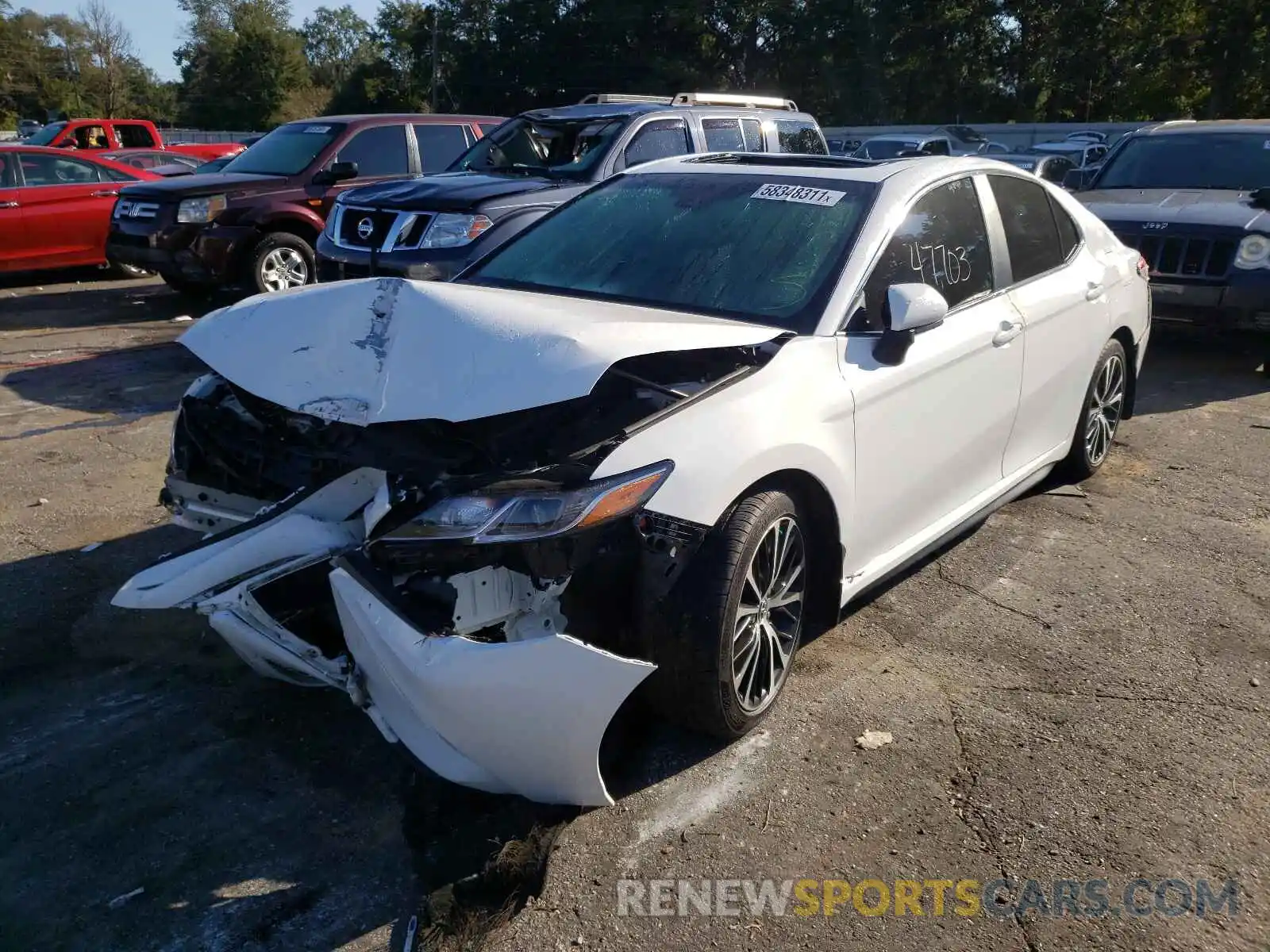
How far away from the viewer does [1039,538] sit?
507 cm

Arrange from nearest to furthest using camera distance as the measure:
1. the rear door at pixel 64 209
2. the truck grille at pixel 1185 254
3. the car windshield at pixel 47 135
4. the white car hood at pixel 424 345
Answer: the white car hood at pixel 424 345
the truck grille at pixel 1185 254
the rear door at pixel 64 209
the car windshield at pixel 47 135

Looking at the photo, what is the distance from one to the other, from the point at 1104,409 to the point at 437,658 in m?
4.41

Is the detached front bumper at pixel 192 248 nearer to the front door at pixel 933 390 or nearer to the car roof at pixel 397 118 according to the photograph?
the car roof at pixel 397 118

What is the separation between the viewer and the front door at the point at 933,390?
3646 mm

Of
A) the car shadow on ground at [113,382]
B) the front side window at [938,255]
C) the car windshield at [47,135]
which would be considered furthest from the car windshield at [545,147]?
the car windshield at [47,135]

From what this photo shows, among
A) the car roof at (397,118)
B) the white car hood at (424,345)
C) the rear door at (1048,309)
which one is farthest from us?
the car roof at (397,118)

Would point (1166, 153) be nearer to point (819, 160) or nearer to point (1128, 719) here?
point (819, 160)

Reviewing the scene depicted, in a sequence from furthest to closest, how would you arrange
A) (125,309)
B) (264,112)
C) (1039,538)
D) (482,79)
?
(264,112), (482,79), (125,309), (1039,538)

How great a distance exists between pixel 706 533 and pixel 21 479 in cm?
433

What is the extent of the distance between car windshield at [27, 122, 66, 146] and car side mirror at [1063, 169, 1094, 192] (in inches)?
629

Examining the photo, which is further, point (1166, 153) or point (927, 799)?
point (1166, 153)

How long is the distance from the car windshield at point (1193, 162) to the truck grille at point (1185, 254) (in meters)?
1.11

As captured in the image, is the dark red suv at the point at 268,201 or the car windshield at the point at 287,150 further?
the car windshield at the point at 287,150

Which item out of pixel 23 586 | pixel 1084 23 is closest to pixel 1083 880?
pixel 23 586
